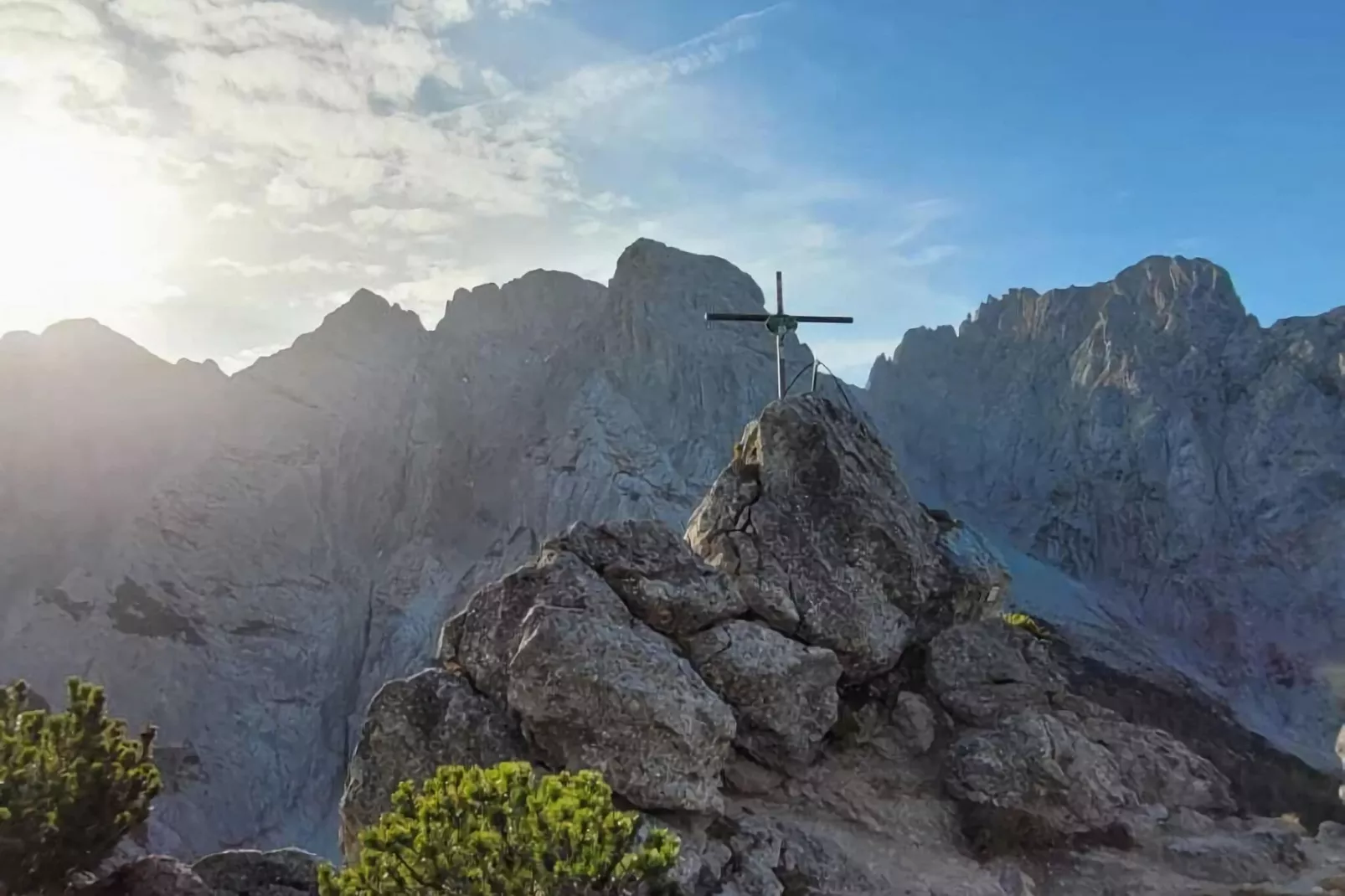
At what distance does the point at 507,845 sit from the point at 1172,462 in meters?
119

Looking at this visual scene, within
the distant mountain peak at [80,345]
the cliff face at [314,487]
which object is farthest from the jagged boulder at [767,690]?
the distant mountain peak at [80,345]

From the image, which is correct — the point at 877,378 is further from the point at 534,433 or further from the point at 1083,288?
the point at 534,433

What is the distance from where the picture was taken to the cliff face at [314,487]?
84.6 metres

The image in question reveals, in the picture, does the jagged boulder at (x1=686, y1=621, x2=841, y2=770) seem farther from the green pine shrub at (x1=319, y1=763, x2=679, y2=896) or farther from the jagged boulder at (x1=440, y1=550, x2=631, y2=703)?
the green pine shrub at (x1=319, y1=763, x2=679, y2=896)

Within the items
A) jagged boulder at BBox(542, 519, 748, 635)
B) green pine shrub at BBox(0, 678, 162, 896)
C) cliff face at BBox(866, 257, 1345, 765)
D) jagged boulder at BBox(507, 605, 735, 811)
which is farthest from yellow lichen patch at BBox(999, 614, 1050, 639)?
cliff face at BBox(866, 257, 1345, 765)

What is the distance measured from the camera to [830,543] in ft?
72.2

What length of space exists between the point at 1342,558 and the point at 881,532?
329ft

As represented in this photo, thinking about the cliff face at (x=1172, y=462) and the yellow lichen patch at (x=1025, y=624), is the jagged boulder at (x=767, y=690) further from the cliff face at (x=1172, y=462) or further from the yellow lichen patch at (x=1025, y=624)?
the cliff face at (x=1172, y=462)

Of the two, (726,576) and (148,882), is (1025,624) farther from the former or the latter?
(148,882)

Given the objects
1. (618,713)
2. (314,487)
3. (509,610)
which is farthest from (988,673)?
(314,487)

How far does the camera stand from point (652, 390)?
4530 inches

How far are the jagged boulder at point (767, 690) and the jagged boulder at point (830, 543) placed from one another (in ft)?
3.79

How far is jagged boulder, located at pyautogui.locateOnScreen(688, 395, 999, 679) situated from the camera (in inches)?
830

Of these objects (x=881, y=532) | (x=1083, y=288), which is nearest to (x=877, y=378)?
(x=1083, y=288)
